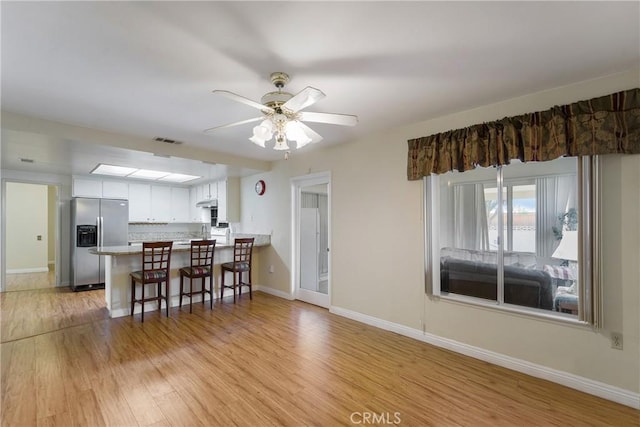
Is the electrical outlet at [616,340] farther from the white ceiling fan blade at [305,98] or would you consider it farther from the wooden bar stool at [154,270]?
the wooden bar stool at [154,270]

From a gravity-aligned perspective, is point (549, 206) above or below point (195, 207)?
below

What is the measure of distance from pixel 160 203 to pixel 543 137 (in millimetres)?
7300

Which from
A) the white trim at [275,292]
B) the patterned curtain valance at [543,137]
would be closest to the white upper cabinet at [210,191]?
the white trim at [275,292]

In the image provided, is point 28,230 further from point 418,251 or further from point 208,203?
point 418,251

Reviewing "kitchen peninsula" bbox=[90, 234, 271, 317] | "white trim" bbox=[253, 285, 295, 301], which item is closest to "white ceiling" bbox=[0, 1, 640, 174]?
"kitchen peninsula" bbox=[90, 234, 271, 317]

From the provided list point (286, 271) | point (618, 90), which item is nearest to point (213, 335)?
point (286, 271)

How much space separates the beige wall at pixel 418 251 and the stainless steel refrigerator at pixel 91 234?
3174 millimetres

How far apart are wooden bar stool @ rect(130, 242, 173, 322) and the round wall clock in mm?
2015

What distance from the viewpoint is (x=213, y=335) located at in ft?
11.1

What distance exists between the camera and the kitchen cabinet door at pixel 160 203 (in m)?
6.80

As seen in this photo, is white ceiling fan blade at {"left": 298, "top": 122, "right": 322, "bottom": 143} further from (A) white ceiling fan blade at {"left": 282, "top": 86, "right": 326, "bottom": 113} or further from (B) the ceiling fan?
(A) white ceiling fan blade at {"left": 282, "top": 86, "right": 326, "bottom": 113}

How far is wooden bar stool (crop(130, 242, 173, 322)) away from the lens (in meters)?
3.84

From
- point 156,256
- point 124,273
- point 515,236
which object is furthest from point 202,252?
point 515,236

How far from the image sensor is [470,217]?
3287 mm
